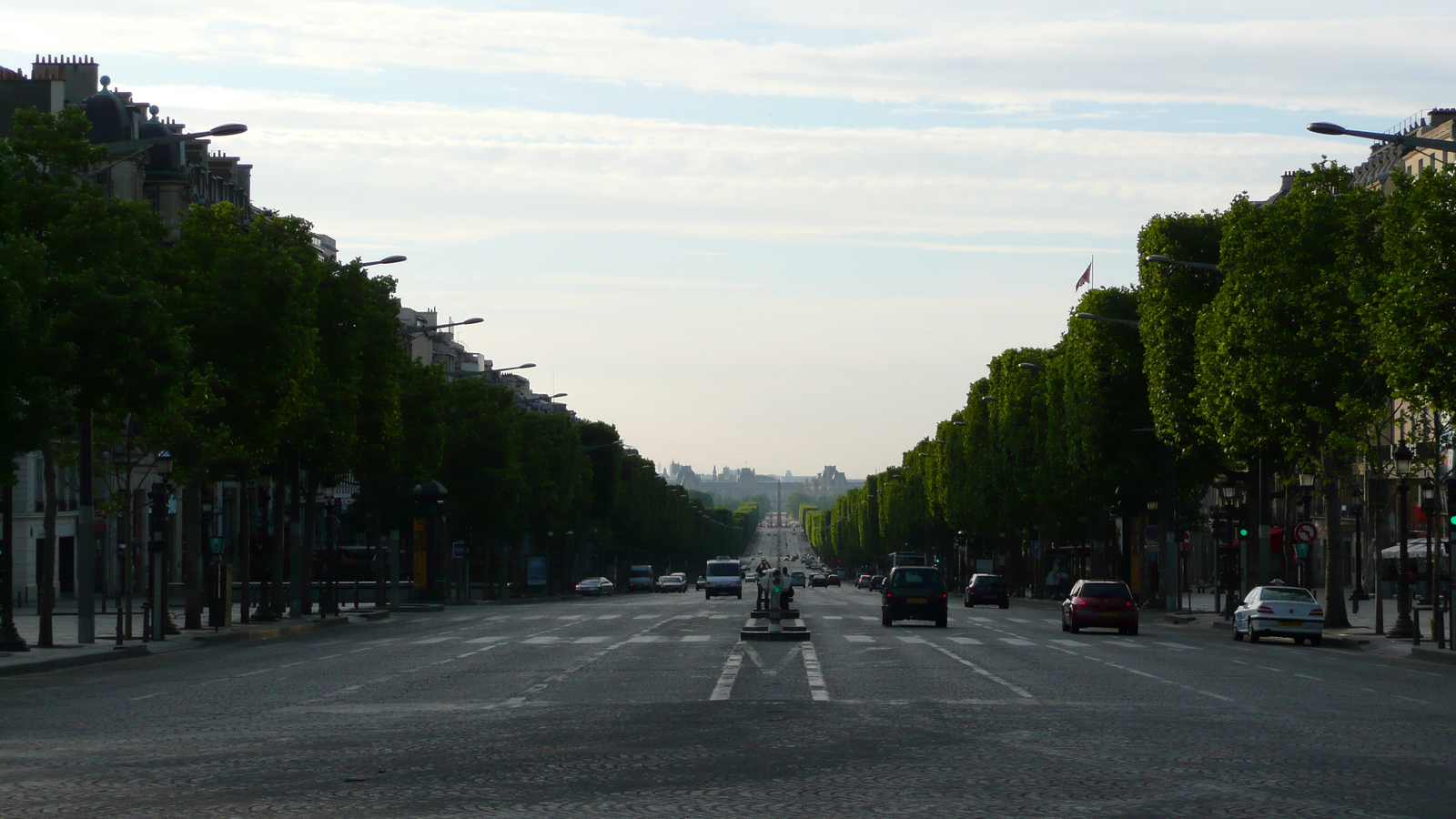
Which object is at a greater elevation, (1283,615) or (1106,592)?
(1106,592)

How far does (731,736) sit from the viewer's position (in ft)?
54.5

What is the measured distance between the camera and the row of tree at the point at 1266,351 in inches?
1300

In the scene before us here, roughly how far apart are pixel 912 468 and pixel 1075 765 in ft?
487

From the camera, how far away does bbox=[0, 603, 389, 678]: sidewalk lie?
30934mm

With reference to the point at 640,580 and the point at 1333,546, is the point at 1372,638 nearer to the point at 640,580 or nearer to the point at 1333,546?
the point at 1333,546

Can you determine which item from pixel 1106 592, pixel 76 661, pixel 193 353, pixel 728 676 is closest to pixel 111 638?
pixel 193 353

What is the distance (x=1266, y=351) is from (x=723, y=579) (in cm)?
5631

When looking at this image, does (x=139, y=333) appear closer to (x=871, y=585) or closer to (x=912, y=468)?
(x=871, y=585)

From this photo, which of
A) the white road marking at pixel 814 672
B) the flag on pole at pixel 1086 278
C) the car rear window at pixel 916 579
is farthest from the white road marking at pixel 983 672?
the flag on pole at pixel 1086 278

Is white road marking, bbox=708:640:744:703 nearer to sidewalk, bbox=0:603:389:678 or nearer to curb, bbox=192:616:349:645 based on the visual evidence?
sidewalk, bbox=0:603:389:678

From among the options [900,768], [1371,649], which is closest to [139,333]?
[900,768]

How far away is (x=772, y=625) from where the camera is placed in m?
37.9

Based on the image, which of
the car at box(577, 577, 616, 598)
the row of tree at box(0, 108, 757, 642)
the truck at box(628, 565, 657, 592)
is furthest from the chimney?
the truck at box(628, 565, 657, 592)

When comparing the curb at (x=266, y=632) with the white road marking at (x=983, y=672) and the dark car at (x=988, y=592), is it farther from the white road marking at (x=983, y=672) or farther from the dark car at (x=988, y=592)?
the dark car at (x=988, y=592)
